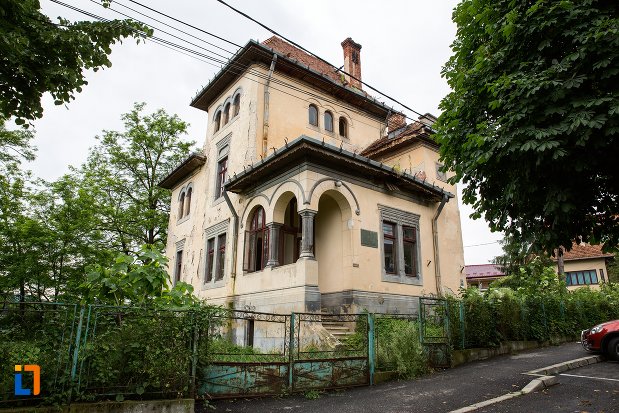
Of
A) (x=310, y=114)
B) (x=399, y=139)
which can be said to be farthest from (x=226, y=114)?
(x=399, y=139)

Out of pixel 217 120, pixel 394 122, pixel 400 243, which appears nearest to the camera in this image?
pixel 400 243

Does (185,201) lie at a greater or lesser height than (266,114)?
lesser

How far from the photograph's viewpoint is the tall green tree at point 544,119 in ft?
17.7

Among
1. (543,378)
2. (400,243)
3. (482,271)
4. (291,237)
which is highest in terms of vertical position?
(482,271)

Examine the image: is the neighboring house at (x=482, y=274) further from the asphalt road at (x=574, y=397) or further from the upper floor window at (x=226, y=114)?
the asphalt road at (x=574, y=397)

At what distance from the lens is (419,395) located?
754 centimetres

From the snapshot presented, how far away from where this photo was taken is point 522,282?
23000 mm

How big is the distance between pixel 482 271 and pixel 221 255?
41051 millimetres

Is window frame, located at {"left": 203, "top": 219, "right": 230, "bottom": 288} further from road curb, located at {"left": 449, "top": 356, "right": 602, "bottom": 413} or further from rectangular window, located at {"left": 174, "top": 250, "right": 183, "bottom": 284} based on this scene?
road curb, located at {"left": 449, "top": 356, "right": 602, "bottom": 413}

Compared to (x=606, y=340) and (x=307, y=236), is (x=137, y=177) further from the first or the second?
(x=606, y=340)

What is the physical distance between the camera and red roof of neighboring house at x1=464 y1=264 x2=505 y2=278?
46625mm

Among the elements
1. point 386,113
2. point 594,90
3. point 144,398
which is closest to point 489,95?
point 594,90

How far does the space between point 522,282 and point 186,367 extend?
22.0 m

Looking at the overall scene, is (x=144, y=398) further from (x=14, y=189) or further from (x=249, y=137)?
(x=14, y=189)
